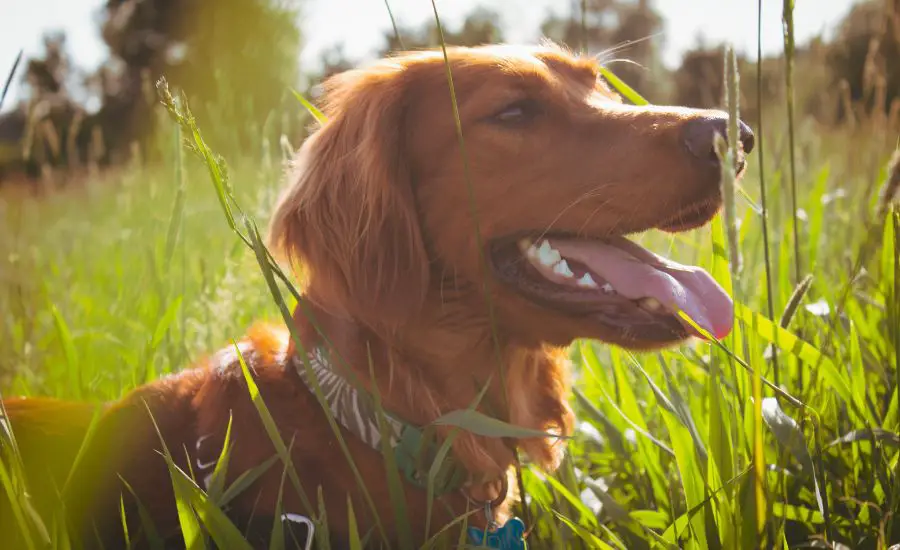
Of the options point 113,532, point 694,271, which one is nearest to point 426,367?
point 694,271

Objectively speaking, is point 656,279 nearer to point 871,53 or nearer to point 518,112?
point 518,112

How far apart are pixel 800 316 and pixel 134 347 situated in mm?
2362

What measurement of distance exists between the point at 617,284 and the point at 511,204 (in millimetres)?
336

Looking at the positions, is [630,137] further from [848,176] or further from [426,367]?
[848,176]

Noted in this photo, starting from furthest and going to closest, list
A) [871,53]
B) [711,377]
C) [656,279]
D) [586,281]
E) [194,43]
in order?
1. [194,43]
2. [871,53]
3. [586,281]
4. [656,279]
5. [711,377]

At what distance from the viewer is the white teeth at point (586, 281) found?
180 cm

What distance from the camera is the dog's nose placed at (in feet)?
5.24

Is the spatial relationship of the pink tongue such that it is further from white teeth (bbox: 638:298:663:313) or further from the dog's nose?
the dog's nose

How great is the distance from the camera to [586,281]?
1820mm

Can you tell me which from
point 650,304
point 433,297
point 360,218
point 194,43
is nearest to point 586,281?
point 650,304

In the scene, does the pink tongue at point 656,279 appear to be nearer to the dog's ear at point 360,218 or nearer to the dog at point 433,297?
the dog at point 433,297

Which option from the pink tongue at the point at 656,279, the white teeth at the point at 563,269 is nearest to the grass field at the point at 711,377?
the pink tongue at the point at 656,279

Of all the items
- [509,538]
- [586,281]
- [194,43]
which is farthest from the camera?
[194,43]

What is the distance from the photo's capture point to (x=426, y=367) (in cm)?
184
